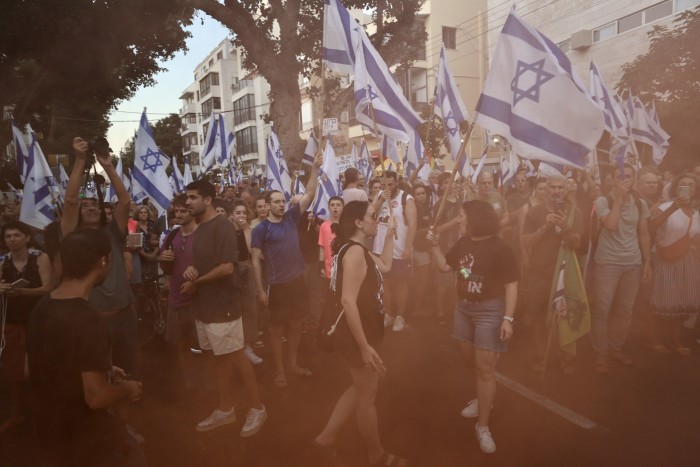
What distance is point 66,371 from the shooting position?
84.0 inches

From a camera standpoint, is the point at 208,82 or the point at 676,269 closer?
the point at 676,269

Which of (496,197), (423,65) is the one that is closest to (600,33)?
(423,65)

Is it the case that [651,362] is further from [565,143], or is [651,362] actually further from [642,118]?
[642,118]

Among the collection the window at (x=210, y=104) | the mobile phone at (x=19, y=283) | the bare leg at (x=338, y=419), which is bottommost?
the bare leg at (x=338, y=419)

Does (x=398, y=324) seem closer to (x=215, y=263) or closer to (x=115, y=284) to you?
(x=215, y=263)

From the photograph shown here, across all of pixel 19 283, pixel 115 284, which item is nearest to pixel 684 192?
pixel 115 284

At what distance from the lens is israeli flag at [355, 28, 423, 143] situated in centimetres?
517

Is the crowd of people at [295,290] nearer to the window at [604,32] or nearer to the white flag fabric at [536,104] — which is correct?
the white flag fabric at [536,104]

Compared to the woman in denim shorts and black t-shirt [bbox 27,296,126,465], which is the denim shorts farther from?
black t-shirt [bbox 27,296,126,465]

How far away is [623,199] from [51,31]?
431 inches

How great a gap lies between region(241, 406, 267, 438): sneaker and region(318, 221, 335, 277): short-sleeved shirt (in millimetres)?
2197

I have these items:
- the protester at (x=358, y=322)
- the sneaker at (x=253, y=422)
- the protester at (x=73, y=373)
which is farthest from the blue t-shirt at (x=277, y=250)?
the protester at (x=73, y=373)

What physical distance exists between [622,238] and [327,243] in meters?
3.09

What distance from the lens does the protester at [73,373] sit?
2.12 metres
